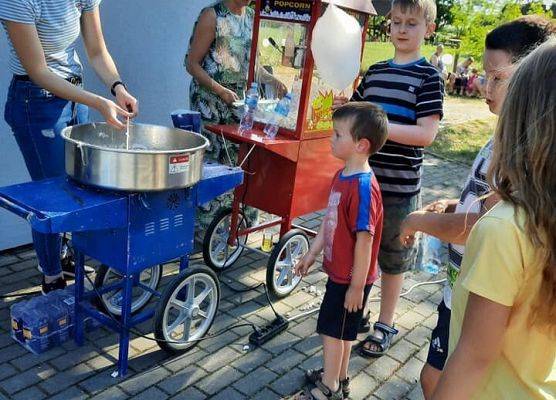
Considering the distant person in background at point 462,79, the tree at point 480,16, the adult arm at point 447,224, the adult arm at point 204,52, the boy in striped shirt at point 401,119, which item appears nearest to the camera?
the adult arm at point 447,224

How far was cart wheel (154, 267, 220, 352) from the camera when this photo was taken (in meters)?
2.73

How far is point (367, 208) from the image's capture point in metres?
2.32

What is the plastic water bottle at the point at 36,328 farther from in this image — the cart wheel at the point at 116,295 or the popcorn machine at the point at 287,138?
the popcorn machine at the point at 287,138

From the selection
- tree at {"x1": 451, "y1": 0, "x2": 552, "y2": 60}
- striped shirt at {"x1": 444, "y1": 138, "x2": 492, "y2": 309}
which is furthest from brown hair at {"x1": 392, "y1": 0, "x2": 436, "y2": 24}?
tree at {"x1": 451, "y1": 0, "x2": 552, "y2": 60}

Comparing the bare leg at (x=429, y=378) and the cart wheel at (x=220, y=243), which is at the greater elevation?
the bare leg at (x=429, y=378)

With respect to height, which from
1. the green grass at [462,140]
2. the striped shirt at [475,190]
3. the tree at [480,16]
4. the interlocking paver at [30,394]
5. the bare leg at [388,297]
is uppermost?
the tree at [480,16]

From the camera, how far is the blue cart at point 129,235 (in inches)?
87.7

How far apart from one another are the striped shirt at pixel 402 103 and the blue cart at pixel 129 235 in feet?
2.61

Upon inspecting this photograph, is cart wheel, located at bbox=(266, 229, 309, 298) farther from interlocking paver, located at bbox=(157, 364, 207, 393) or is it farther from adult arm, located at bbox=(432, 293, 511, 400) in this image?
adult arm, located at bbox=(432, 293, 511, 400)

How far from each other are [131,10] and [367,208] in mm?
2785

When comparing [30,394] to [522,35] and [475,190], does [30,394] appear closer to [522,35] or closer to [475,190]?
[475,190]

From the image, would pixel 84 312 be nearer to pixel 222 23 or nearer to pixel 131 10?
pixel 222 23

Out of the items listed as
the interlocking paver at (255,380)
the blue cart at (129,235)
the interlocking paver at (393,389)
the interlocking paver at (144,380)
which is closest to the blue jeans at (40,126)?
the blue cart at (129,235)

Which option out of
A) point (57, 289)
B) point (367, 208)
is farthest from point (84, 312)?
point (367, 208)
